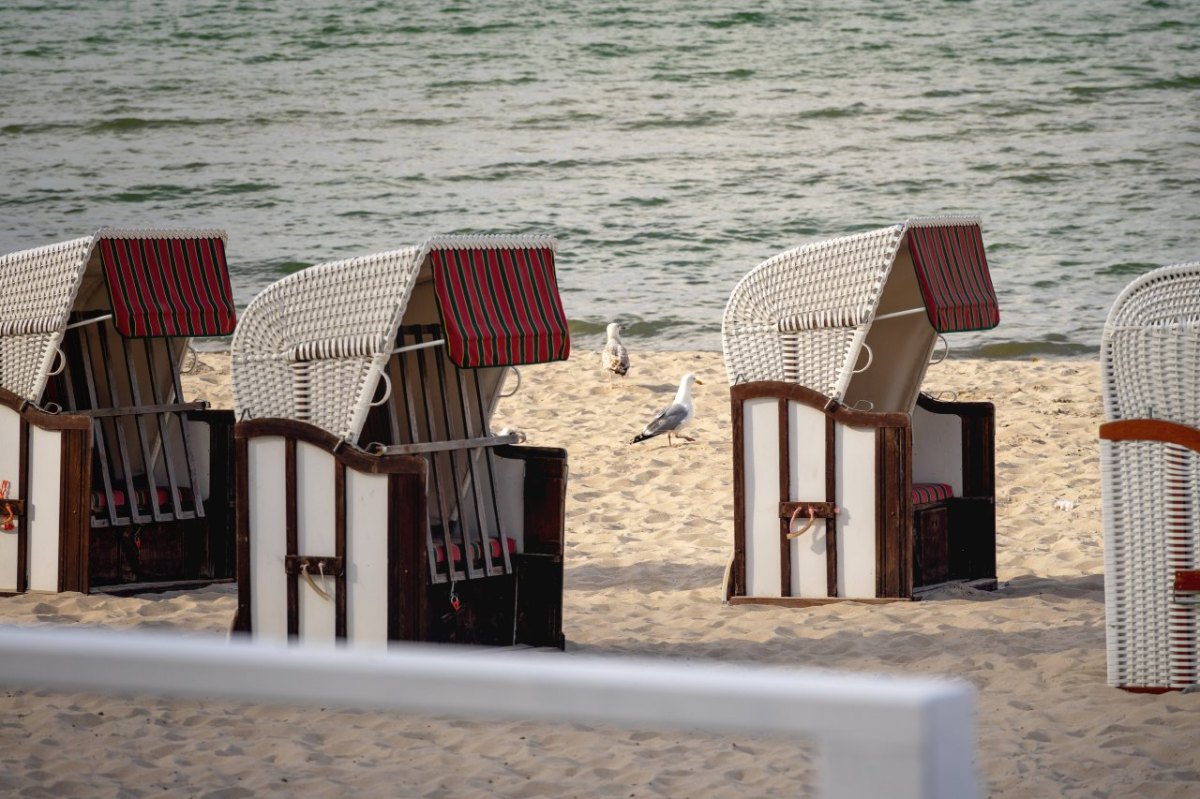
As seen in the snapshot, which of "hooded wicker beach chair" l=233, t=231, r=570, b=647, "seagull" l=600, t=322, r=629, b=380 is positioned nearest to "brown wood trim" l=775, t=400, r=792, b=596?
"hooded wicker beach chair" l=233, t=231, r=570, b=647

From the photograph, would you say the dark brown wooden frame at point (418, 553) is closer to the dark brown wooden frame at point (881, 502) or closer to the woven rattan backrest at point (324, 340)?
the woven rattan backrest at point (324, 340)

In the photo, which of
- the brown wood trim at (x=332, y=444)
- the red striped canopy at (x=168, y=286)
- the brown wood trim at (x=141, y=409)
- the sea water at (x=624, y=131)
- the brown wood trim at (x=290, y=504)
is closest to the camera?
the brown wood trim at (x=332, y=444)

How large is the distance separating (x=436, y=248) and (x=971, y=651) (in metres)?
2.56

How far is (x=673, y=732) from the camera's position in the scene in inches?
179

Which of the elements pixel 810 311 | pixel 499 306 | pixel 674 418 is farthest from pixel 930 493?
pixel 674 418

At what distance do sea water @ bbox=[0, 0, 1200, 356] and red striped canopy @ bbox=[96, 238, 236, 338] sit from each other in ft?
42.7

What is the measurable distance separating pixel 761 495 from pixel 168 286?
2906mm

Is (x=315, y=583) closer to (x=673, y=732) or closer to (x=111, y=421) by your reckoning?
(x=673, y=732)

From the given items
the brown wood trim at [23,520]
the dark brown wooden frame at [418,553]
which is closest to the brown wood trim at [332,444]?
the dark brown wooden frame at [418,553]

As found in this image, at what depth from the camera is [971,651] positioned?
5.61 m

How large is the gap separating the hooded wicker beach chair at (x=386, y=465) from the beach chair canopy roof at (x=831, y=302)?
122cm

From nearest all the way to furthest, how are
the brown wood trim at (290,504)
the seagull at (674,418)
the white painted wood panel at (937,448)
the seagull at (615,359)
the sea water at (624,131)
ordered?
the brown wood trim at (290,504), the white painted wood panel at (937,448), the seagull at (674,418), the seagull at (615,359), the sea water at (624,131)

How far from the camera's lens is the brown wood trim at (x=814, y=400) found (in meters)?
6.25

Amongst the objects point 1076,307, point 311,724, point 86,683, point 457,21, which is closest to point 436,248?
point 311,724
